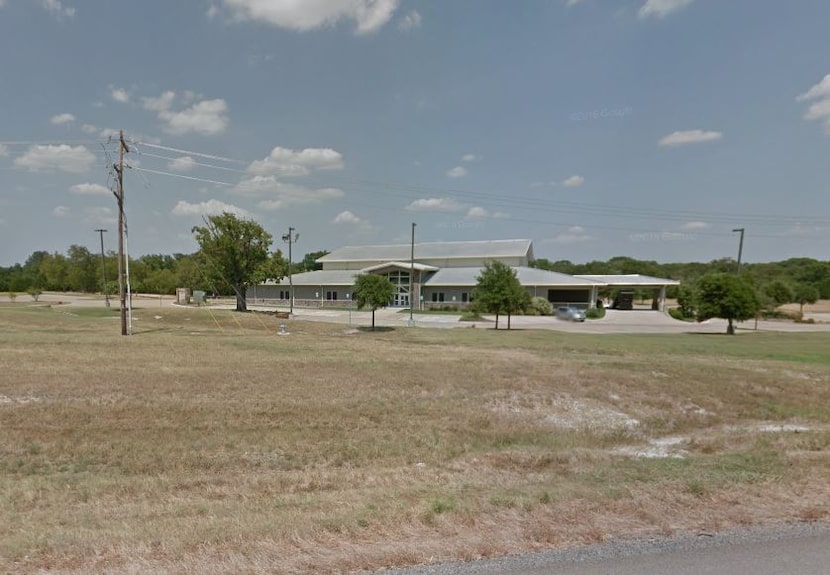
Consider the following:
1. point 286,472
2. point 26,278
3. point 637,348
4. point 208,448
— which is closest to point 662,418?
point 286,472

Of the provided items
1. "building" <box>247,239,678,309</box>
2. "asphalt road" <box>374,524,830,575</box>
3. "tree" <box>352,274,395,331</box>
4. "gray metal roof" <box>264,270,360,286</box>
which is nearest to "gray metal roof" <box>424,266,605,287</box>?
"building" <box>247,239,678,309</box>

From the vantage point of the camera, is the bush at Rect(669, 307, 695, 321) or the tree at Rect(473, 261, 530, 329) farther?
the bush at Rect(669, 307, 695, 321)

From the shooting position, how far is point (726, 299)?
30.9 m

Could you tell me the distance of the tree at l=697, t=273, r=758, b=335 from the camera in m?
30.8

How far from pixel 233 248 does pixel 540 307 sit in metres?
34.0

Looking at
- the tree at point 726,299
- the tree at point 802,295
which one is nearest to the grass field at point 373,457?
the tree at point 726,299

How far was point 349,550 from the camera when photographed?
325cm

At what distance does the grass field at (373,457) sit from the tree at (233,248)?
29480mm

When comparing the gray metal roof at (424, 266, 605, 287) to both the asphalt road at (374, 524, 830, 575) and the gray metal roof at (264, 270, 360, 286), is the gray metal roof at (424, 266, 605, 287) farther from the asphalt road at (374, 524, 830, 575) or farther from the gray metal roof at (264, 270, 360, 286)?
the asphalt road at (374, 524, 830, 575)

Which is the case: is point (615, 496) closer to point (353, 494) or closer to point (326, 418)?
point (353, 494)

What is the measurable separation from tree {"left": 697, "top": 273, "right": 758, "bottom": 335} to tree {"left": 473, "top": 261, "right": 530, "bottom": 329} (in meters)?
13.6

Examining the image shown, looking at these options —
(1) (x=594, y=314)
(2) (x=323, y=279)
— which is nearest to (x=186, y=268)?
(2) (x=323, y=279)

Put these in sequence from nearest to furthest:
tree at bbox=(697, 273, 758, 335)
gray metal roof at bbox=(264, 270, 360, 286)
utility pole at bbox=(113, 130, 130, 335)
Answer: utility pole at bbox=(113, 130, 130, 335) < tree at bbox=(697, 273, 758, 335) < gray metal roof at bbox=(264, 270, 360, 286)

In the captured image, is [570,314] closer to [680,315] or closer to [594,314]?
[594,314]
